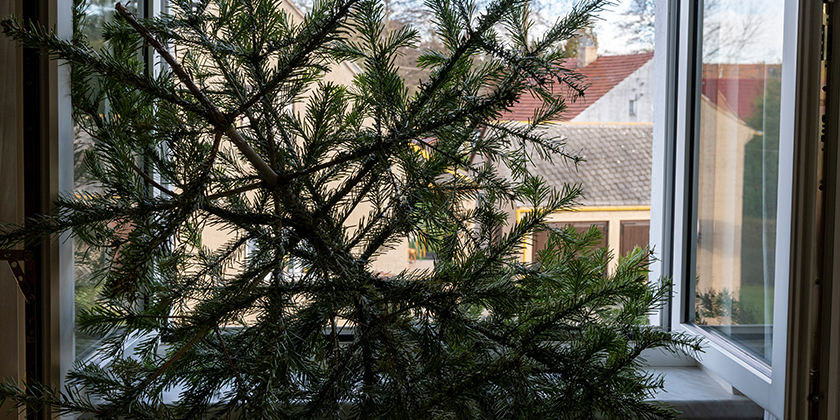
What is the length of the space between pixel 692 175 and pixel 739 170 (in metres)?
0.15

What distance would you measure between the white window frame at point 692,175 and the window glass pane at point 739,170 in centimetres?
3

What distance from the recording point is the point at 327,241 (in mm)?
532

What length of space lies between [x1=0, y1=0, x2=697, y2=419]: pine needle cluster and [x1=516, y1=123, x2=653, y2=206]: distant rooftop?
65 cm

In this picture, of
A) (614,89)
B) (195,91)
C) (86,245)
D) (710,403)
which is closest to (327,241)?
(195,91)

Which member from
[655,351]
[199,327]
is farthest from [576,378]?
[655,351]

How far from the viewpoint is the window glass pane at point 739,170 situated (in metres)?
0.98

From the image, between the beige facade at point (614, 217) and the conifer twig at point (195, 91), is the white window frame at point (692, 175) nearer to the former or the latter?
the beige facade at point (614, 217)

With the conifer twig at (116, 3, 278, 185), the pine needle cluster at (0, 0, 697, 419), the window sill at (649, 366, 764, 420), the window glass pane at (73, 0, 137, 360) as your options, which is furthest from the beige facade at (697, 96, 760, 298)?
the window glass pane at (73, 0, 137, 360)

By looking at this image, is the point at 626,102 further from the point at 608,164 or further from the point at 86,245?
the point at 86,245

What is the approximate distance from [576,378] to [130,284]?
47 centimetres

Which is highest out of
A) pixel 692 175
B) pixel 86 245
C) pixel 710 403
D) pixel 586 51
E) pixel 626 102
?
pixel 586 51

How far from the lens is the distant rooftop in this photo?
1.39 meters

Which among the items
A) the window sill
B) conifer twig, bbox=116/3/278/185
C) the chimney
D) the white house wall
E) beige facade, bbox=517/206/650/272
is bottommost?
the window sill

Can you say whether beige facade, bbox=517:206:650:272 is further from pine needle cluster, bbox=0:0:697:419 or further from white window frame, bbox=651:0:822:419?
pine needle cluster, bbox=0:0:697:419
